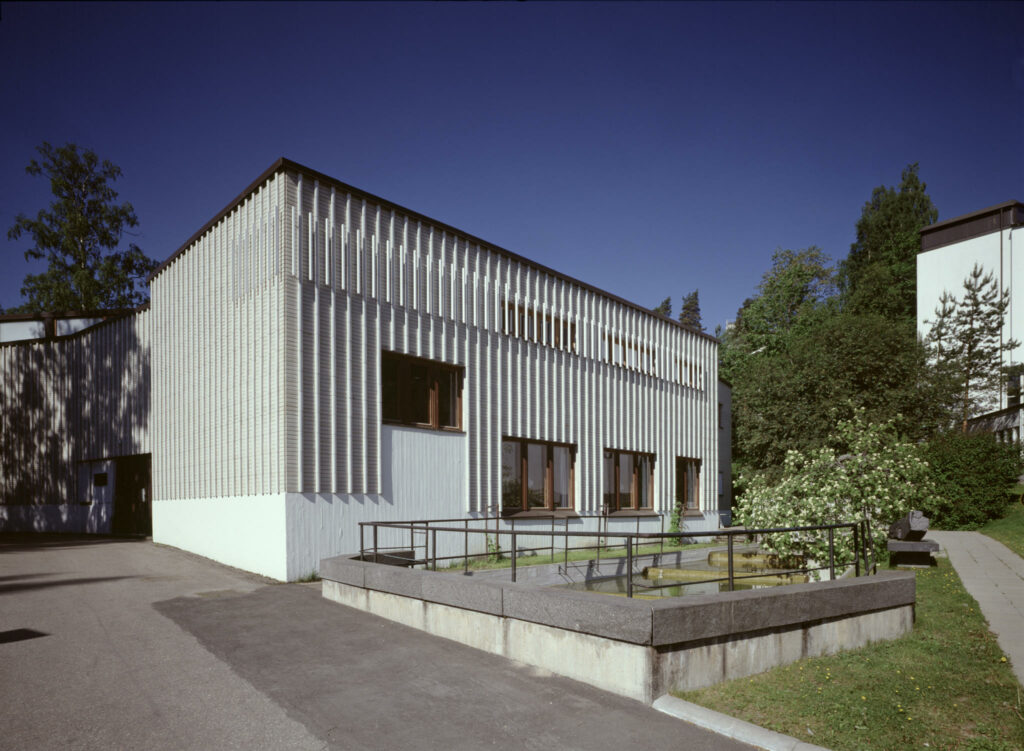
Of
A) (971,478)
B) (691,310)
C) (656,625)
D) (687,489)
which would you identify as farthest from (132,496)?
(691,310)

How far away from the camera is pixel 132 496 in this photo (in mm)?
21266

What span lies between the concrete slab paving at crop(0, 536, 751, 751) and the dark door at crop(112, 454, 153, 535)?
430 inches

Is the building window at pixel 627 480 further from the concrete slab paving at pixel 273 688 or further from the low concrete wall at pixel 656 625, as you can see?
the low concrete wall at pixel 656 625

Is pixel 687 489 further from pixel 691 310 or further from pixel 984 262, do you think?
pixel 691 310

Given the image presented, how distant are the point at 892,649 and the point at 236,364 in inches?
507

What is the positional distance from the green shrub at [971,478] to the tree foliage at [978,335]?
13.1 m

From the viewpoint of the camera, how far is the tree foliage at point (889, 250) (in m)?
49.8

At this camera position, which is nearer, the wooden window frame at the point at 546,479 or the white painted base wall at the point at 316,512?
the white painted base wall at the point at 316,512

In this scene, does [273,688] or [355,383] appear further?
[355,383]

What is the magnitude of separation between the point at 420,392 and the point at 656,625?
11.0m

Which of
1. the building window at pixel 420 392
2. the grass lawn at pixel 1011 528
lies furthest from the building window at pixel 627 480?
the grass lawn at pixel 1011 528

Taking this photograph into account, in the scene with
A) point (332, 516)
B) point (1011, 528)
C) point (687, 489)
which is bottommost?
A: point (1011, 528)

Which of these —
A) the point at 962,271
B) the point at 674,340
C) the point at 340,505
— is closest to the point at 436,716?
the point at 340,505

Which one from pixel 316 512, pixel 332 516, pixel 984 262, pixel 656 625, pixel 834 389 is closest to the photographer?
pixel 656 625
